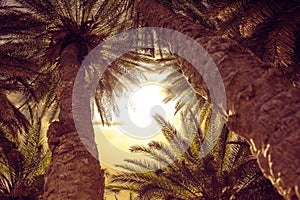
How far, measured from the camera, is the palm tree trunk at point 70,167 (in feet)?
17.1

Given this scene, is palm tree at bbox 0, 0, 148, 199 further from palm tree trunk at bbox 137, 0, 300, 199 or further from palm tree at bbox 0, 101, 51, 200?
palm tree trunk at bbox 137, 0, 300, 199

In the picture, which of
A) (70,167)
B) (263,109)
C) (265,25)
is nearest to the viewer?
(263,109)

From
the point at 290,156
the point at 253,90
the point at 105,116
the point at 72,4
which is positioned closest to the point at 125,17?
the point at 72,4

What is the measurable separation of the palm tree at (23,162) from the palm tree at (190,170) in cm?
203

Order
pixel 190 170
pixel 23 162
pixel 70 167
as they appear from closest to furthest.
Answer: pixel 70 167 < pixel 190 170 < pixel 23 162

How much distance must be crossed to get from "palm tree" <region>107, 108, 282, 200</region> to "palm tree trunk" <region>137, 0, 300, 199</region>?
5914 mm

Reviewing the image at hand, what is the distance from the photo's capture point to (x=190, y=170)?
10398 mm

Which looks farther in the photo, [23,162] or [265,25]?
[23,162]

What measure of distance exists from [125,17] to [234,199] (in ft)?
17.2

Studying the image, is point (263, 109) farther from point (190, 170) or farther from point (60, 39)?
point (190, 170)

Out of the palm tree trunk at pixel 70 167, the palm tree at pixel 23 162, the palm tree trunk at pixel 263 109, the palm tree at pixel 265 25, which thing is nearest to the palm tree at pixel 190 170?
the palm tree at pixel 23 162

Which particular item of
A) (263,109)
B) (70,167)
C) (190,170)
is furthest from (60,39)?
(263,109)

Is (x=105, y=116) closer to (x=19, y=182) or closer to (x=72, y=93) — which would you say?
(x=19, y=182)

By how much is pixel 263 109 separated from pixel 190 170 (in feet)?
23.9
